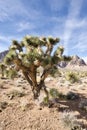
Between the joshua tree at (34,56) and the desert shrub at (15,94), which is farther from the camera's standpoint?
the desert shrub at (15,94)

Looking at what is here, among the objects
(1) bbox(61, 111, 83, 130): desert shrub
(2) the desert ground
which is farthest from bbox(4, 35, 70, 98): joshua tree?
(1) bbox(61, 111, 83, 130): desert shrub

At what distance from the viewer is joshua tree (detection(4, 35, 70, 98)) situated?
425 inches

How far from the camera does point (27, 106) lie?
11.5m

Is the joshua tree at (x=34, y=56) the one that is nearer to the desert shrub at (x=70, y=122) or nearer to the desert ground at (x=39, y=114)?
the desert ground at (x=39, y=114)

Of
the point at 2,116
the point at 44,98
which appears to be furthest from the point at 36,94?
the point at 2,116

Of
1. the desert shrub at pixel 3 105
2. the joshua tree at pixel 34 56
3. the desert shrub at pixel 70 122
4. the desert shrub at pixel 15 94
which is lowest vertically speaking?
the desert shrub at pixel 70 122

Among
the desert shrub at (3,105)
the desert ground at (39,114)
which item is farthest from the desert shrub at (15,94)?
the desert shrub at (3,105)

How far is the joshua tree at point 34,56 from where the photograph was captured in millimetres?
10789

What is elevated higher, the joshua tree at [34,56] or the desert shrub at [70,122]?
the joshua tree at [34,56]

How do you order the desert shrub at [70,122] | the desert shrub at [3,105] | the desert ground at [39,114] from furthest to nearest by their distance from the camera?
1. the desert shrub at [3,105]
2. the desert ground at [39,114]
3. the desert shrub at [70,122]

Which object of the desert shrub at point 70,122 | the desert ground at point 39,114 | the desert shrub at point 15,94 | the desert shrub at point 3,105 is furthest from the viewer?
the desert shrub at point 15,94

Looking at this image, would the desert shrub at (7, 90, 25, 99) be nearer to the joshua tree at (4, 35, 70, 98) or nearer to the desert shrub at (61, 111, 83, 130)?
the joshua tree at (4, 35, 70, 98)

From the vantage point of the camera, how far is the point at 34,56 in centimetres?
1084

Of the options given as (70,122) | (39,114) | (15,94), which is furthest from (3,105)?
(70,122)
